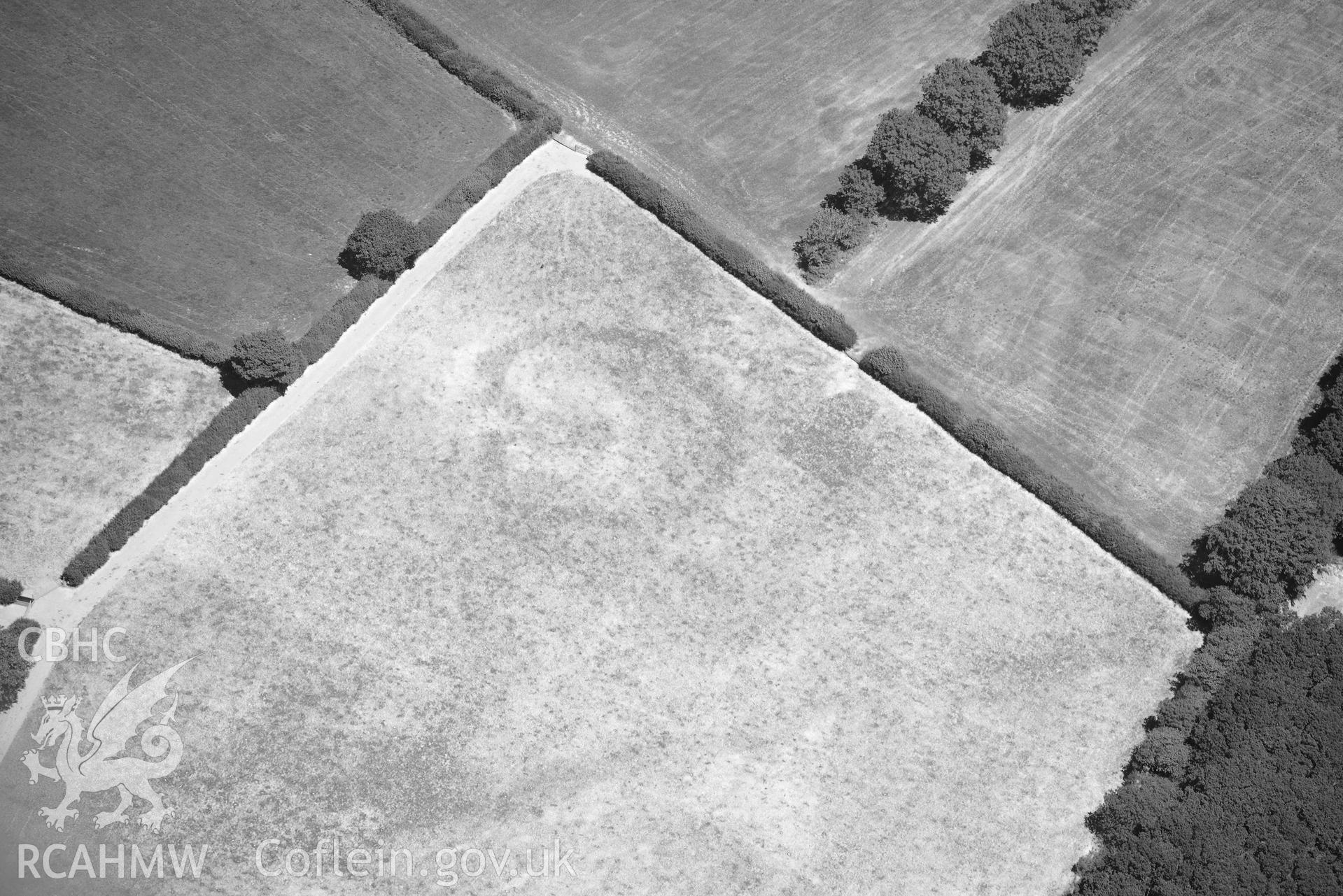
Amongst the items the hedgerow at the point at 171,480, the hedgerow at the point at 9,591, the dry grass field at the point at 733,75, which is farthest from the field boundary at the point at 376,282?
the hedgerow at the point at 9,591

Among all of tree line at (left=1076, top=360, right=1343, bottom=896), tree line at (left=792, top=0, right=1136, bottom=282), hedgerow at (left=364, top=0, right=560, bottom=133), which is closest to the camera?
tree line at (left=1076, top=360, right=1343, bottom=896)

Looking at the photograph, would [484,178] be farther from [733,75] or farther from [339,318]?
[733,75]

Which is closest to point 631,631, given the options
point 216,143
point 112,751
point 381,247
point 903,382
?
point 903,382

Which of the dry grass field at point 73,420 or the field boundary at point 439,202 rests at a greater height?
the field boundary at point 439,202

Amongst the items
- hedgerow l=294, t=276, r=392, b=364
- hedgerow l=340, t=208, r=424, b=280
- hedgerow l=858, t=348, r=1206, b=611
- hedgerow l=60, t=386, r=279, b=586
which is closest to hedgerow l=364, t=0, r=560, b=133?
hedgerow l=340, t=208, r=424, b=280

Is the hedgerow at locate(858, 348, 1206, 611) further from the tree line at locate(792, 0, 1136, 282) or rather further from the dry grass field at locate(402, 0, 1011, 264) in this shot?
the dry grass field at locate(402, 0, 1011, 264)

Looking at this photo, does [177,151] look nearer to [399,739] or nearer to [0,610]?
[0,610]

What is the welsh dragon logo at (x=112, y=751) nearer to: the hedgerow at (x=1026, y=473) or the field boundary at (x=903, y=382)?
the field boundary at (x=903, y=382)

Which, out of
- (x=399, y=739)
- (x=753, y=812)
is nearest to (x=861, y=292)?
(x=753, y=812)
